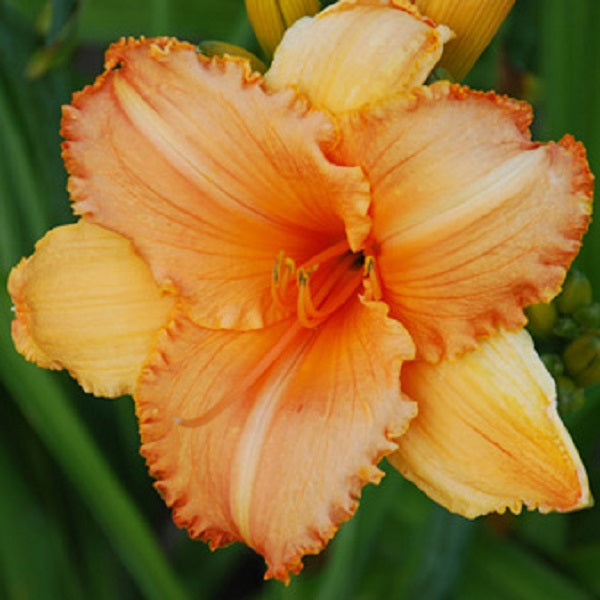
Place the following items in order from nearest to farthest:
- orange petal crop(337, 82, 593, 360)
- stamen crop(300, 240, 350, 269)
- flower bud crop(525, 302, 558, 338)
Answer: orange petal crop(337, 82, 593, 360), stamen crop(300, 240, 350, 269), flower bud crop(525, 302, 558, 338)

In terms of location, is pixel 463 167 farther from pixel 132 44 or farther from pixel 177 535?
pixel 177 535

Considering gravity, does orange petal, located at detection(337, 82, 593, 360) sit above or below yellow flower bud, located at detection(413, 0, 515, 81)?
below

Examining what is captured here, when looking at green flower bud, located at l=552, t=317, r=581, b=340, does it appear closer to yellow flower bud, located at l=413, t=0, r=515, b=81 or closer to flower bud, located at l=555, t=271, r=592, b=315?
flower bud, located at l=555, t=271, r=592, b=315

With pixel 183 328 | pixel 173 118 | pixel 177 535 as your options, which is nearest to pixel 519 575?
pixel 177 535

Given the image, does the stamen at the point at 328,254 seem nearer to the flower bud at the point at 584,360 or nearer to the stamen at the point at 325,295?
the stamen at the point at 325,295

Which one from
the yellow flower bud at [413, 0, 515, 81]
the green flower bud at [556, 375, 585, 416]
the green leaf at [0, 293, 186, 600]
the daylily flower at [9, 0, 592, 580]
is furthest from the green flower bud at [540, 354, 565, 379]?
the green leaf at [0, 293, 186, 600]

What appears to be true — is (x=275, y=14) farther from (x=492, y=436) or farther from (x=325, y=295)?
(x=492, y=436)

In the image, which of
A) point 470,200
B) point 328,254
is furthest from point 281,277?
point 470,200

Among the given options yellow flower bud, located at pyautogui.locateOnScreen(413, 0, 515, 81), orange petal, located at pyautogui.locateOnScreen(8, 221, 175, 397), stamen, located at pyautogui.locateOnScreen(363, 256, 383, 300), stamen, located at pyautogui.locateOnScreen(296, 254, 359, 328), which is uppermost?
yellow flower bud, located at pyautogui.locateOnScreen(413, 0, 515, 81)

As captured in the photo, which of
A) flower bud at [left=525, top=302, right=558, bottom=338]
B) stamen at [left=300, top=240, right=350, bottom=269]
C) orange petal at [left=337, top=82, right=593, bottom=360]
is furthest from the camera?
flower bud at [left=525, top=302, right=558, bottom=338]
